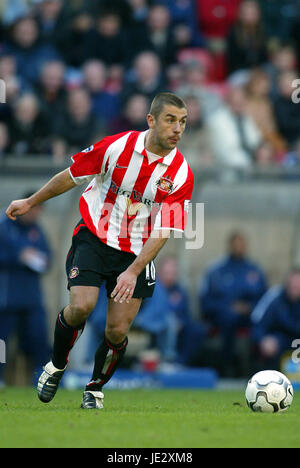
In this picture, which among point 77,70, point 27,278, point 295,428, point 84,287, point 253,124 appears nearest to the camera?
point 295,428

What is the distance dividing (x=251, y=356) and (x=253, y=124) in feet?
10.8

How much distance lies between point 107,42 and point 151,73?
1.08 meters

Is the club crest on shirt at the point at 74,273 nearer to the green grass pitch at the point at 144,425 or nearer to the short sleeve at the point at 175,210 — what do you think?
the short sleeve at the point at 175,210

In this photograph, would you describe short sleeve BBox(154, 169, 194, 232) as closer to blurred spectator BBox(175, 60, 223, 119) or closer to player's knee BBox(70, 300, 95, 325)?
player's knee BBox(70, 300, 95, 325)

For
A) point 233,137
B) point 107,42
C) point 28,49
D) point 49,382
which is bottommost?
point 49,382

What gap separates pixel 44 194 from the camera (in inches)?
277

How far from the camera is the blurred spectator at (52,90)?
1281cm

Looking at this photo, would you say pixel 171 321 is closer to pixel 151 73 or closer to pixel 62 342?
pixel 151 73

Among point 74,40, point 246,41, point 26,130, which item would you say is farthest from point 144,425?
point 246,41

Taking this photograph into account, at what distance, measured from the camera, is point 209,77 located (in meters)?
14.9

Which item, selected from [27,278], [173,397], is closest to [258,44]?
[27,278]

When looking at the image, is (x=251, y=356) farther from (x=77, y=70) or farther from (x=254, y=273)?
(x=77, y=70)

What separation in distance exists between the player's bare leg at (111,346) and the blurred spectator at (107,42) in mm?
7695

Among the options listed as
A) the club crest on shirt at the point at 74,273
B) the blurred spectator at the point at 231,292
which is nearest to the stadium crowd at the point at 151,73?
the blurred spectator at the point at 231,292
